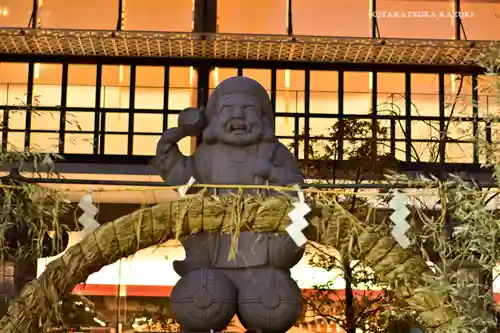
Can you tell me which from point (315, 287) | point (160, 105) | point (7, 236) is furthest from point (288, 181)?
point (160, 105)

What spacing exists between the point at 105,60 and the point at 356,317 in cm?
622

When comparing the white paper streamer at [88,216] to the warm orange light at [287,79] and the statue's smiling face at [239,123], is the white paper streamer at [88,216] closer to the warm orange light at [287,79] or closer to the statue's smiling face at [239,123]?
the statue's smiling face at [239,123]

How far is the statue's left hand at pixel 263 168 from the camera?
4500 mm

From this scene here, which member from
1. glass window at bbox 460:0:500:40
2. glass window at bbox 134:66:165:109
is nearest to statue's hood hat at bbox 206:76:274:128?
glass window at bbox 134:66:165:109

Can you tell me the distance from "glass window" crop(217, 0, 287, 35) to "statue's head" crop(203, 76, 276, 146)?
8.51 m

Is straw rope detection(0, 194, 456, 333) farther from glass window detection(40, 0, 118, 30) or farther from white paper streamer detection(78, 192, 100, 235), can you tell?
glass window detection(40, 0, 118, 30)

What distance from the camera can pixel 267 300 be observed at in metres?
4.28

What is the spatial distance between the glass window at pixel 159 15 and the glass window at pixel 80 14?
247mm

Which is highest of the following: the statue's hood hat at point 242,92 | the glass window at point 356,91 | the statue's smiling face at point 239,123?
the glass window at point 356,91

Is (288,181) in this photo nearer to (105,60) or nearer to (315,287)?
(315,287)

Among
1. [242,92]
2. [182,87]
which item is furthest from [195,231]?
[182,87]

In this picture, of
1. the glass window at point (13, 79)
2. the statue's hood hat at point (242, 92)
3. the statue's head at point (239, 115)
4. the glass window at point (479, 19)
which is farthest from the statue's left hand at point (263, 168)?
the glass window at point (479, 19)

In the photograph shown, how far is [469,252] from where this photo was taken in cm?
338

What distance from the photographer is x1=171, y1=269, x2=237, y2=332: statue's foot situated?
4242 mm
